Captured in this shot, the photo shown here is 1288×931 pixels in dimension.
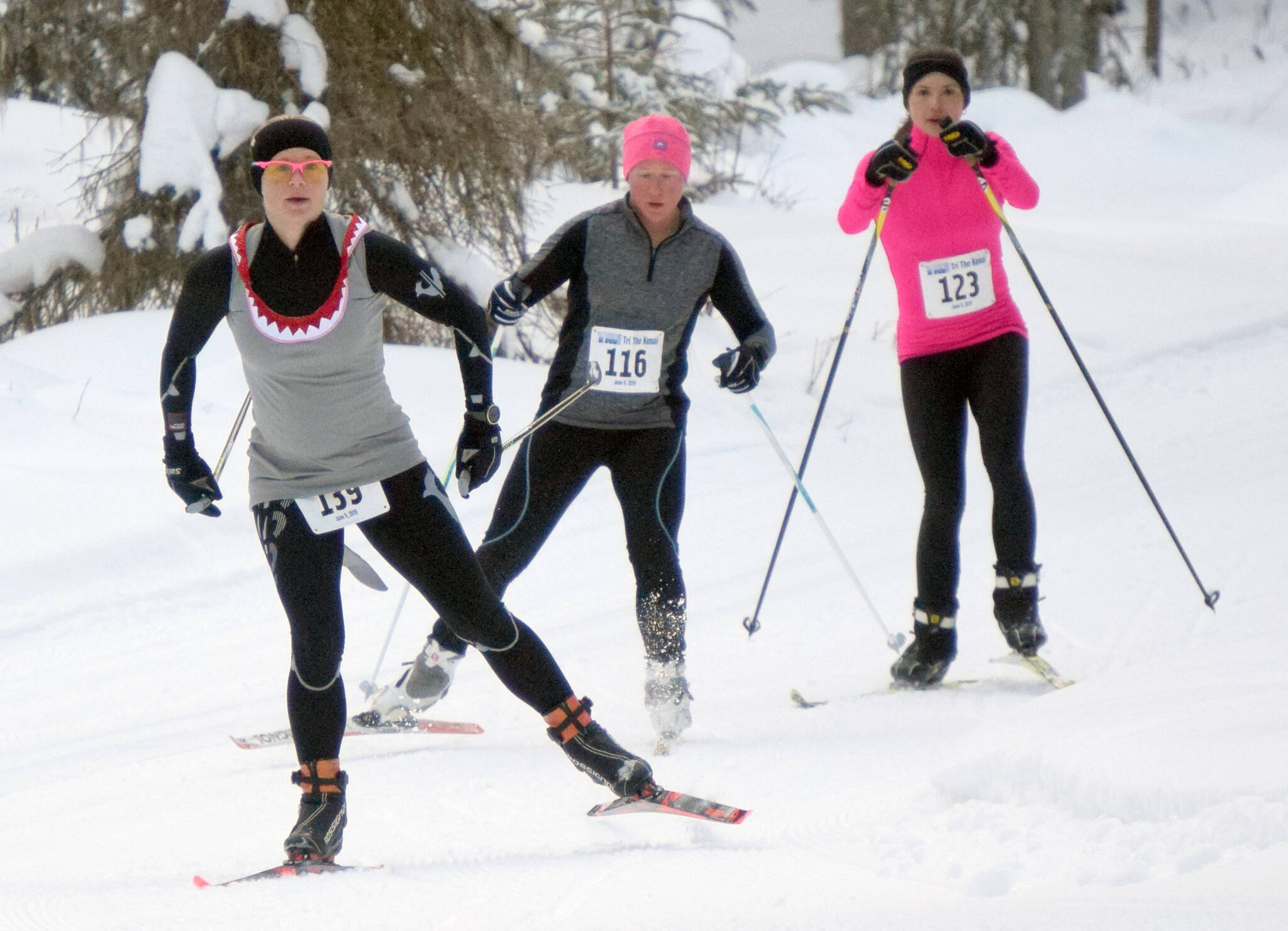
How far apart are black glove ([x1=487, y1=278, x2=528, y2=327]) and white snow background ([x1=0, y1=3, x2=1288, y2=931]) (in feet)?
3.88

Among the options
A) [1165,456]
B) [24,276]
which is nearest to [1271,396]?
[1165,456]

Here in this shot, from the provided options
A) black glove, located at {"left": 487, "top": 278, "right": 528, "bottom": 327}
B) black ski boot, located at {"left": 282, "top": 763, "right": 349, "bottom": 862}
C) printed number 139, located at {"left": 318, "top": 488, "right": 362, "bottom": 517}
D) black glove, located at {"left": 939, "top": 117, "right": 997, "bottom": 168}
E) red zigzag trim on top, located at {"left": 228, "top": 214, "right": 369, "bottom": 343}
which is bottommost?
black ski boot, located at {"left": 282, "top": 763, "right": 349, "bottom": 862}

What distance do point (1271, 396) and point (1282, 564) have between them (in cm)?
314

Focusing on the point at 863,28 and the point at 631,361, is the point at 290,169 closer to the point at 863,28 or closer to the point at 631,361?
the point at 631,361

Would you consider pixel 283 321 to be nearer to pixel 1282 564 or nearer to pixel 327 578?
pixel 327 578

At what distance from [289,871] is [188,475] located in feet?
2.76

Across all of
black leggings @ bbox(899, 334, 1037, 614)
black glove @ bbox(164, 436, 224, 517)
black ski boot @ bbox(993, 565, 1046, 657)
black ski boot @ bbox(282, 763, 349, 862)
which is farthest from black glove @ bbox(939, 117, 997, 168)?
black ski boot @ bbox(282, 763, 349, 862)

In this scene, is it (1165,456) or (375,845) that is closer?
(375,845)

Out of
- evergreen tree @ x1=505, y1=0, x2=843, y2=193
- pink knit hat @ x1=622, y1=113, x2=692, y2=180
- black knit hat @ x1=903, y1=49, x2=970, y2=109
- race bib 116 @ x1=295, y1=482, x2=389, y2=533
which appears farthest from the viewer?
evergreen tree @ x1=505, y1=0, x2=843, y2=193

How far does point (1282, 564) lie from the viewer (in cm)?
543

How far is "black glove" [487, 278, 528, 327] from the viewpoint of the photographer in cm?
399

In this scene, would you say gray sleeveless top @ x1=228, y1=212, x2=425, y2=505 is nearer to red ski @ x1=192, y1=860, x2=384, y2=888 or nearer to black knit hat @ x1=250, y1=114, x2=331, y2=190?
black knit hat @ x1=250, y1=114, x2=331, y2=190

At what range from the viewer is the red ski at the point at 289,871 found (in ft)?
9.76

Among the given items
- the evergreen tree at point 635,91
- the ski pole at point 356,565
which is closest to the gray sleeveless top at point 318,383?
the ski pole at point 356,565
